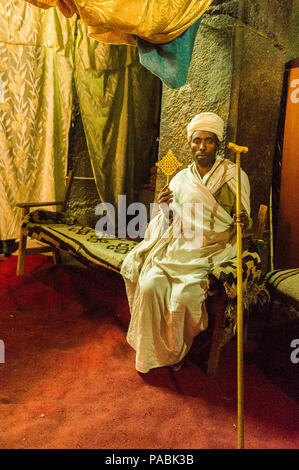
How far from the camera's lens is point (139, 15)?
118 inches

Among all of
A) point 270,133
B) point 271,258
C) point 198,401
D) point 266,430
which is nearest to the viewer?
point 266,430

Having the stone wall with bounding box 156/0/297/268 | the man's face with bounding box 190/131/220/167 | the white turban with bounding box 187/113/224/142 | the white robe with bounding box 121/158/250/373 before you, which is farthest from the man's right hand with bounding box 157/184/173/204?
the stone wall with bounding box 156/0/297/268

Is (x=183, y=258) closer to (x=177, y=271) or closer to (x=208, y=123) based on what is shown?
(x=177, y=271)

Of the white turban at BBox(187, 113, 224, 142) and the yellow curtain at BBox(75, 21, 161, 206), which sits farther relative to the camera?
the yellow curtain at BBox(75, 21, 161, 206)

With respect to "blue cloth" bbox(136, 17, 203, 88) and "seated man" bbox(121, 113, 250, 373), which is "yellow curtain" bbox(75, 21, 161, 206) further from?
"seated man" bbox(121, 113, 250, 373)

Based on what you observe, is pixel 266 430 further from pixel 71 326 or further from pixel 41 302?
pixel 41 302

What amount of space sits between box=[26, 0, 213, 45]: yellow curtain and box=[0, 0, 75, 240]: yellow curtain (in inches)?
88.2

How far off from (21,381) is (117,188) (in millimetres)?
3709

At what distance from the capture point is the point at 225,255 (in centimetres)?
325

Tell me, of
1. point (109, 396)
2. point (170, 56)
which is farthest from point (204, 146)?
point (109, 396)

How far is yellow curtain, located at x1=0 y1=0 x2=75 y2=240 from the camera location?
5.11 metres

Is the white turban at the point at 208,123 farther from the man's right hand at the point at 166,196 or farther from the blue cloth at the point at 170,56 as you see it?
the man's right hand at the point at 166,196

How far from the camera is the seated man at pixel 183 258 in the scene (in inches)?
116

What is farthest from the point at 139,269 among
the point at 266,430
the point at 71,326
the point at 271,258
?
the point at 271,258
